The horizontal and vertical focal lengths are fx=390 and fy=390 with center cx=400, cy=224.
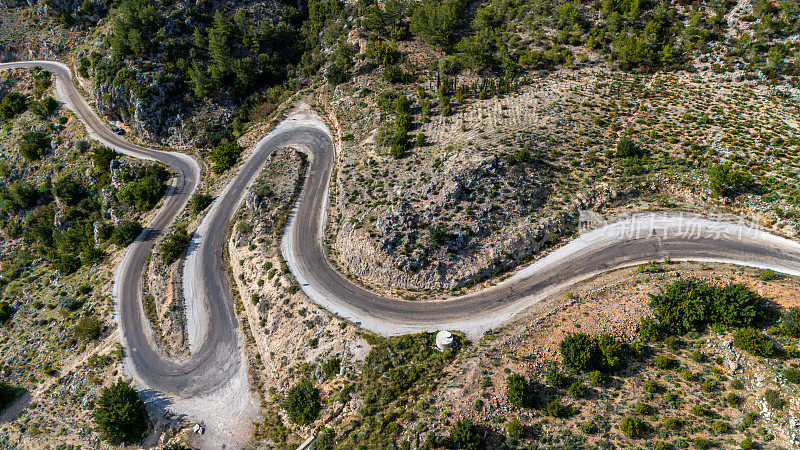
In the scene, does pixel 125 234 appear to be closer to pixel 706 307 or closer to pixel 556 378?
pixel 556 378

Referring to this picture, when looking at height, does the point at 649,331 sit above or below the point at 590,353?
above

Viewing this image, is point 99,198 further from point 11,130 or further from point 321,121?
point 321,121

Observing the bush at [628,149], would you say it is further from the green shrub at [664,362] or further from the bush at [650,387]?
the bush at [650,387]

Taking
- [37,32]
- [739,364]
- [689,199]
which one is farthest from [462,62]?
[37,32]

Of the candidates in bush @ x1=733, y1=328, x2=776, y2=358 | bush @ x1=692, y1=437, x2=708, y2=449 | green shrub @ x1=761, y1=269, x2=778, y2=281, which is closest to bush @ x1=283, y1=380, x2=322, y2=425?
bush @ x1=692, y1=437, x2=708, y2=449

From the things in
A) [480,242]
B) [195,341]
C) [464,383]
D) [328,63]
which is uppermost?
[328,63]

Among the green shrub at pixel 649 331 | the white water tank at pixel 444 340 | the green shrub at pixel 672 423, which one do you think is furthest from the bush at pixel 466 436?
the green shrub at pixel 649 331

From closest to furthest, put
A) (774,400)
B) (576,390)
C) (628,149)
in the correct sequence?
1. (774,400)
2. (576,390)
3. (628,149)

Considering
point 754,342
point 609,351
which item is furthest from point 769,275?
point 609,351
